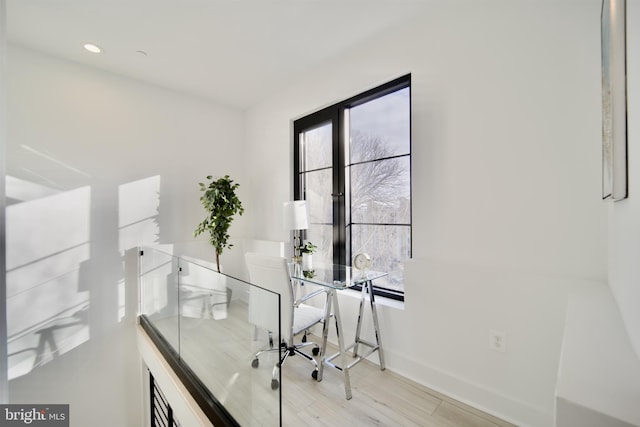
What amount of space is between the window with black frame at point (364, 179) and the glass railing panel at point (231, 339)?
139cm

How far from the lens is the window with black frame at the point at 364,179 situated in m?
2.36

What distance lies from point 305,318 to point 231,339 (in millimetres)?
775

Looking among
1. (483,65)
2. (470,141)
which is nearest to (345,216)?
(470,141)

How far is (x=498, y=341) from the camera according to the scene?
1.69m

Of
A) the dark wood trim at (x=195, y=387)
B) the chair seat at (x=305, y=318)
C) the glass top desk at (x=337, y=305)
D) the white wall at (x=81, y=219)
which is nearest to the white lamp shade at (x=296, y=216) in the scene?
the glass top desk at (x=337, y=305)

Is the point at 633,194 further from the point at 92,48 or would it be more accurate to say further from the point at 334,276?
the point at 92,48

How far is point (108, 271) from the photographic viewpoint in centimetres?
291

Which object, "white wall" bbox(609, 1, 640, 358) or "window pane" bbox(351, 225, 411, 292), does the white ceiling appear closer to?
"white wall" bbox(609, 1, 640, 358)

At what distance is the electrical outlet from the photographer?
1.67 meters

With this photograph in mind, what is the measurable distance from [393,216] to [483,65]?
50.6 inches

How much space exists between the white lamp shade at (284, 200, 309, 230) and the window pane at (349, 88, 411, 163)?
0.73 metres

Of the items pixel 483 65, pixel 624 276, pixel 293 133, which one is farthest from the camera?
pixel 293 133

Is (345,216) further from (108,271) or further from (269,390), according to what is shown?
(108,271)

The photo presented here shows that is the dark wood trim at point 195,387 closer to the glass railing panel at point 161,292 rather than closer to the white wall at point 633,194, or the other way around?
the glass railing panel at point 161,292
